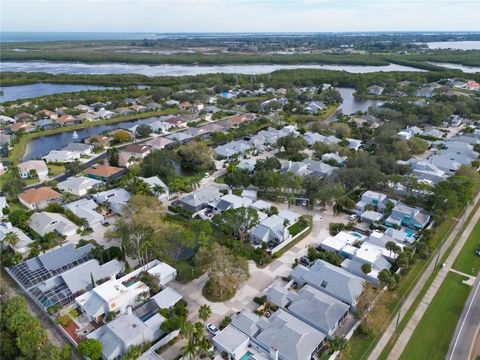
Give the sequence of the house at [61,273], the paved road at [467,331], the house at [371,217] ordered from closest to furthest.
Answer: the paved road at [467,331]
the house at [61,273]
the house at [371,217]

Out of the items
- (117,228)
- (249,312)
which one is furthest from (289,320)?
(117,228)

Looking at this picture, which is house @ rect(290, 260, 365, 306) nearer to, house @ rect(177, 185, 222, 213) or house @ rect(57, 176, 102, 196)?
house @ rect(177, 185, 222, 213)

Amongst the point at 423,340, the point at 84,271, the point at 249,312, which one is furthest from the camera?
the point at 84,271

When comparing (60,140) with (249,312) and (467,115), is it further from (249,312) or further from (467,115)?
(467,115)

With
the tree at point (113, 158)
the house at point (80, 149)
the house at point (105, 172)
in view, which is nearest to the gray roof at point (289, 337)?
the house at point (105, 172)

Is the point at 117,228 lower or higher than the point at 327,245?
higher

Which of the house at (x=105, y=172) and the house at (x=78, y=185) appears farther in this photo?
the house at (x=105, y=172)

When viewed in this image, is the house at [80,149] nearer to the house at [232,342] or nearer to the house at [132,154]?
the house at [132,154]
